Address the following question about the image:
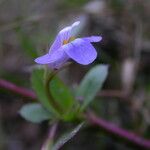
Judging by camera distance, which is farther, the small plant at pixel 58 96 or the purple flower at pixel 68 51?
the small plant at pixel 58 96

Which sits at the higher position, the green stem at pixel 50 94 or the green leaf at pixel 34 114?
the green stem at pixel 50 94

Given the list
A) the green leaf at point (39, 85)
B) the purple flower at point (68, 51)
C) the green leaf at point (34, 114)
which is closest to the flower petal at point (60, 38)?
the purple flower at point (68, 51)

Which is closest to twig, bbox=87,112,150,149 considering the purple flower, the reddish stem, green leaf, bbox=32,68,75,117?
the reddish stem

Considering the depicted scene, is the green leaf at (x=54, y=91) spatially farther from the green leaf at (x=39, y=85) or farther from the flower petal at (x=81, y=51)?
the flower petal at (x=81, y=51)

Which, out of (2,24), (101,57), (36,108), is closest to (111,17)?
(101,57)

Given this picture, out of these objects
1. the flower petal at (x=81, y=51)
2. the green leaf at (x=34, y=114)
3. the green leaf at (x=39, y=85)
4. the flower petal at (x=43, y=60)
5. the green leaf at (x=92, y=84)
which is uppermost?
the flower petal at (x=43, y=60)

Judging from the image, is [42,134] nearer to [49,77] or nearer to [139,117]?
[139,117]

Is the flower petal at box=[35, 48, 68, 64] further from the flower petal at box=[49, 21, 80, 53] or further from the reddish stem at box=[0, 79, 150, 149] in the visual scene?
the reddish stem at box=[0, 79, 150, 149]
